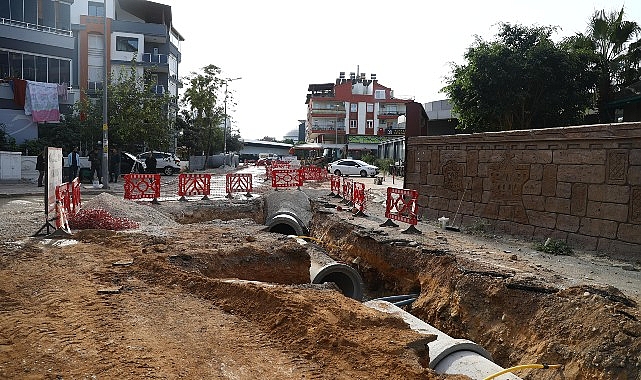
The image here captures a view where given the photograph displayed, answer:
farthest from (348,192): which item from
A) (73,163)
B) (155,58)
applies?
(155,58)

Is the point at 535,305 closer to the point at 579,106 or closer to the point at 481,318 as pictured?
the point at 481,318

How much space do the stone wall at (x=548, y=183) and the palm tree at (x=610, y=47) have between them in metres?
9.84

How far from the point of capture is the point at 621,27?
764 inches

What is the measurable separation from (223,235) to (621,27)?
17384mm

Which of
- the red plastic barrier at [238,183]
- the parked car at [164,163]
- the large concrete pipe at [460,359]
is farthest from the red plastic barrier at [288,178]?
the large concrete pipe at [460,359]

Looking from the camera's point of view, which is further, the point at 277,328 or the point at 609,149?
the point at 609,149

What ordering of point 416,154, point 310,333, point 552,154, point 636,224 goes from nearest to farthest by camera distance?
point 310,333 → point 636,224 → point 552,154 → point 416,154

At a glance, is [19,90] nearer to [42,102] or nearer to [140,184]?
[42,102]

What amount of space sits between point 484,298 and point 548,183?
4134 mm

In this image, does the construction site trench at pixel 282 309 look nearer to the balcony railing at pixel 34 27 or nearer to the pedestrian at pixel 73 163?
the pedestrian at pixel 73 163

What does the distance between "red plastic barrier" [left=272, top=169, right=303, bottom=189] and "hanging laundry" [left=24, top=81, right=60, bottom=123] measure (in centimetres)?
1540

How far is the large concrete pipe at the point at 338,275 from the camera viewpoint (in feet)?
28.7

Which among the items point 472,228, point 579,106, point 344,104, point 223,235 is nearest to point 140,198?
point 223,235

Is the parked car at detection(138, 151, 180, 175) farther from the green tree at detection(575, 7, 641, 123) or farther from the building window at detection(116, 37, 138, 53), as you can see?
the green tree at detection(575, 7, 641, 123)
